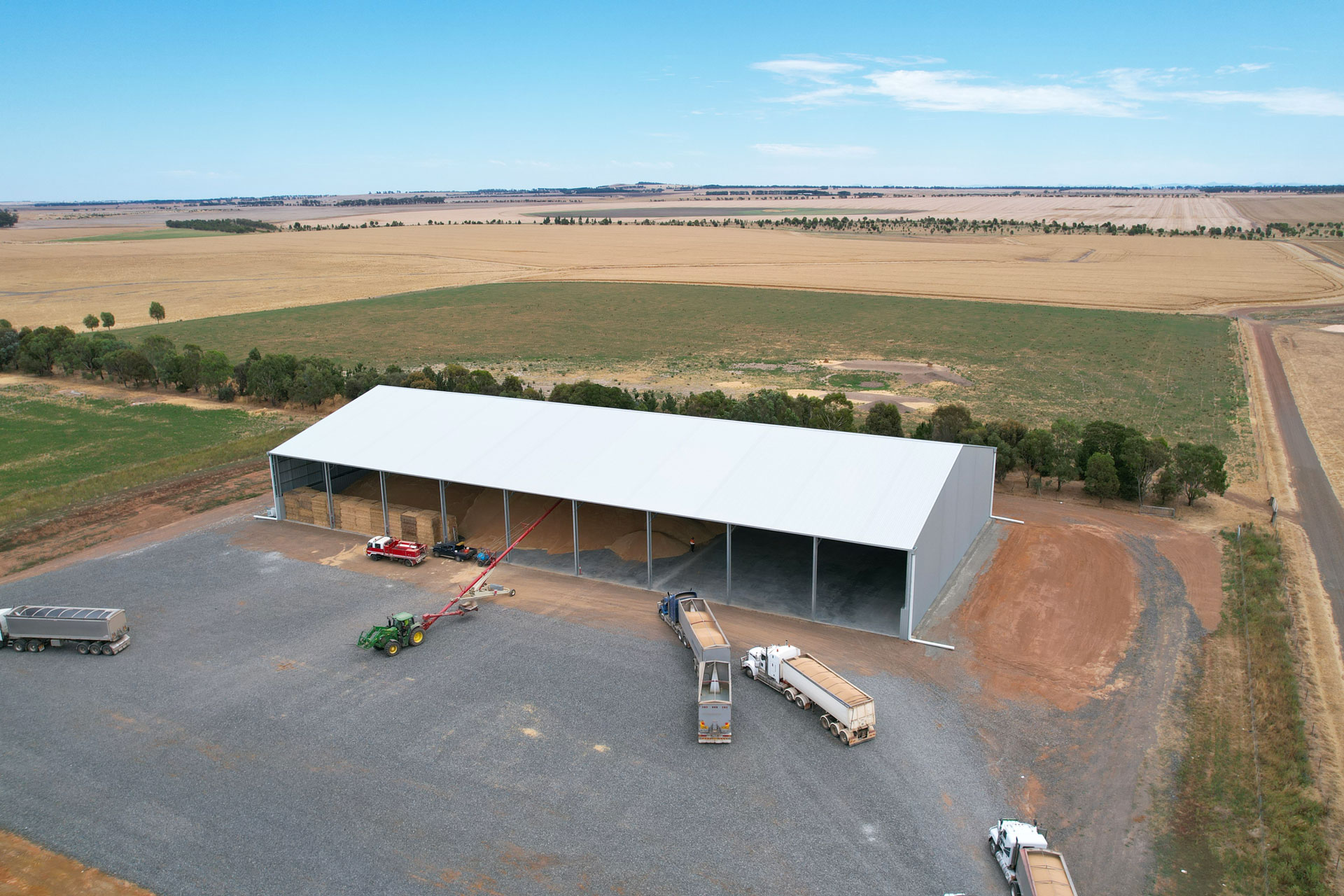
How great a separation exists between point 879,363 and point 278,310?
78.0 meters

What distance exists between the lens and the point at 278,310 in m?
110

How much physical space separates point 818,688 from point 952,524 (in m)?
11.8

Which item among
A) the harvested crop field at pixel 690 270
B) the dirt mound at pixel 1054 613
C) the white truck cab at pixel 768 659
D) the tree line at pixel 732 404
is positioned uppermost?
the harvested crop field at pixel 690 270

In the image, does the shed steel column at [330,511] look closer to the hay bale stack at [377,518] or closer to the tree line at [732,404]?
the hay bale stack at [377,518]

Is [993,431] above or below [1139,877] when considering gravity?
above

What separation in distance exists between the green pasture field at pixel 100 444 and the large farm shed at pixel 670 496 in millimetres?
12347

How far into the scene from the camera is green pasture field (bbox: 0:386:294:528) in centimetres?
4441

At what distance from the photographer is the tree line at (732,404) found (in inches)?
1619

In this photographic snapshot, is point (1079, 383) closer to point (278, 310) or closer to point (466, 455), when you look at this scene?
point (466, 455)

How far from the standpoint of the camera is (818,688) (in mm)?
23484

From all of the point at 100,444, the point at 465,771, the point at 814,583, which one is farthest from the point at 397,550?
the point at 100,444

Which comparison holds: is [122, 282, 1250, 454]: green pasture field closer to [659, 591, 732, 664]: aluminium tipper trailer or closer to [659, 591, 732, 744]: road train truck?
[659, 591, 732, 664]: aluminium tipper trailer

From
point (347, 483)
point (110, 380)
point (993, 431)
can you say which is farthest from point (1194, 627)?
point (110, 380)

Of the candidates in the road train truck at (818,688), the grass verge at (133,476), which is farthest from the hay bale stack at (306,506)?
the road train truck at (818,688)
